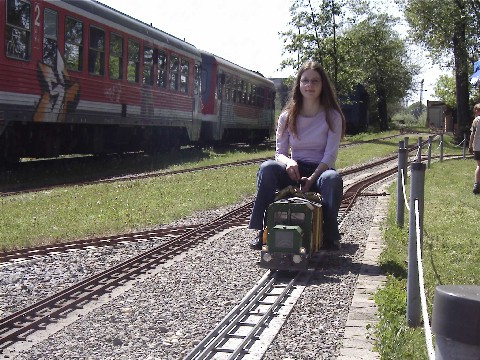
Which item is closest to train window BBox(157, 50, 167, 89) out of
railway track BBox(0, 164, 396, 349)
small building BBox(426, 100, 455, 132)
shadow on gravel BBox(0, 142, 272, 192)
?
shadow on gravel BBox(0, 142, 272, 192)

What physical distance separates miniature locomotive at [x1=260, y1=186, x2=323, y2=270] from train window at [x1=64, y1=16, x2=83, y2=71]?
28.4 feet

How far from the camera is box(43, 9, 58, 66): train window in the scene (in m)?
12.4

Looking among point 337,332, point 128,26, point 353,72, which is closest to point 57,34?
point 128,26

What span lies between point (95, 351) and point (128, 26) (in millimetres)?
13184

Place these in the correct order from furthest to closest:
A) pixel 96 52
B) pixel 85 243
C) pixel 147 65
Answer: pixel 147 65 < pixel 96 52 < pixel 85 243

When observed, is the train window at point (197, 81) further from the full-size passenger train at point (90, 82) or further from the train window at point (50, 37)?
the train window at point (50, 37)

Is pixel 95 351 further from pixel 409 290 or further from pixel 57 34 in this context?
pixel 57 34

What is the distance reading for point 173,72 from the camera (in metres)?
19.5

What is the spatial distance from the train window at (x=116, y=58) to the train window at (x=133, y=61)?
1.50 ft

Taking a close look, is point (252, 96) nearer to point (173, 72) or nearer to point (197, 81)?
point (197, 81)

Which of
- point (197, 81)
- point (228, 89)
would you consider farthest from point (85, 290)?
point (228, 89)

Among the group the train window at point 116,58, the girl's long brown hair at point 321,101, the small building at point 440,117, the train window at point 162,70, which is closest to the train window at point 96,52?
the train window at point 116,58

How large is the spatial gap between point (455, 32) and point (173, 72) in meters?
19.0

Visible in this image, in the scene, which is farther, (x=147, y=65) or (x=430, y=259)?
(x=147, y=65)
